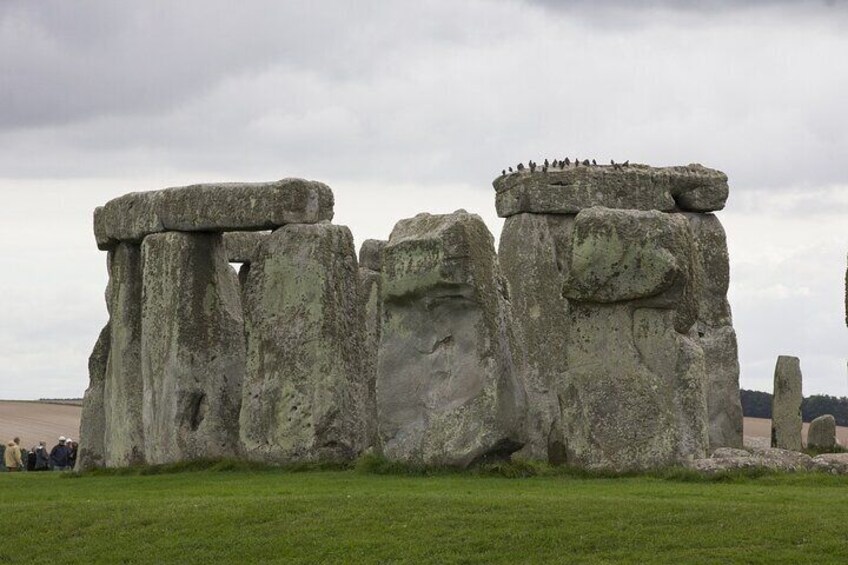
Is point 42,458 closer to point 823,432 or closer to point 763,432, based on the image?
point 823,432

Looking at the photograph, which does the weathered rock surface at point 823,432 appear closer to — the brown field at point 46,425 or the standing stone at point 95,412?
the brown field at point 46,425

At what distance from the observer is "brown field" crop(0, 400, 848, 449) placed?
164ft

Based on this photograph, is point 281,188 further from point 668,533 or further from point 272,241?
point 668,533

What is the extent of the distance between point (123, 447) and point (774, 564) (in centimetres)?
1625

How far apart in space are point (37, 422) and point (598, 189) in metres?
22.9

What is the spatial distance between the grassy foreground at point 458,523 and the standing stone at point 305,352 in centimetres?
406

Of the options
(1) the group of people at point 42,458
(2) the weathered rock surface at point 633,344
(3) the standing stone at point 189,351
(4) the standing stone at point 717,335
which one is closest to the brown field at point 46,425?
(4) the standing stone at point 717,335

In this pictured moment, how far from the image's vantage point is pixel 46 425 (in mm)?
55625

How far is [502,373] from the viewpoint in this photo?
29422 mm

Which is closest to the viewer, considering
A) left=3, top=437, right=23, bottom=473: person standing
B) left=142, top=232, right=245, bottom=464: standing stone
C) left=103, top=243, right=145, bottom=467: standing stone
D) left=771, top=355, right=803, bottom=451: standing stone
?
left=142, top=232, right=245, bottom=464: standing stone

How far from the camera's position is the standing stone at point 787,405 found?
135ft

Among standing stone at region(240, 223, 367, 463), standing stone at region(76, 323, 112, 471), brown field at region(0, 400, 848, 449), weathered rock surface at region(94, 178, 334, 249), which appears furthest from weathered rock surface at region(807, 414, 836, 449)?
standing stone at region(76, 323, 112, 471)

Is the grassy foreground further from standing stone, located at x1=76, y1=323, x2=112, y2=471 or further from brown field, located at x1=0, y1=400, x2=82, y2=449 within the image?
brown field, located at x1=0, y1=400, x2=82, y2=449

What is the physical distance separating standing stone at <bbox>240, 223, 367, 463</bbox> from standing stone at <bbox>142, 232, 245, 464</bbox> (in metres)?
1.44
